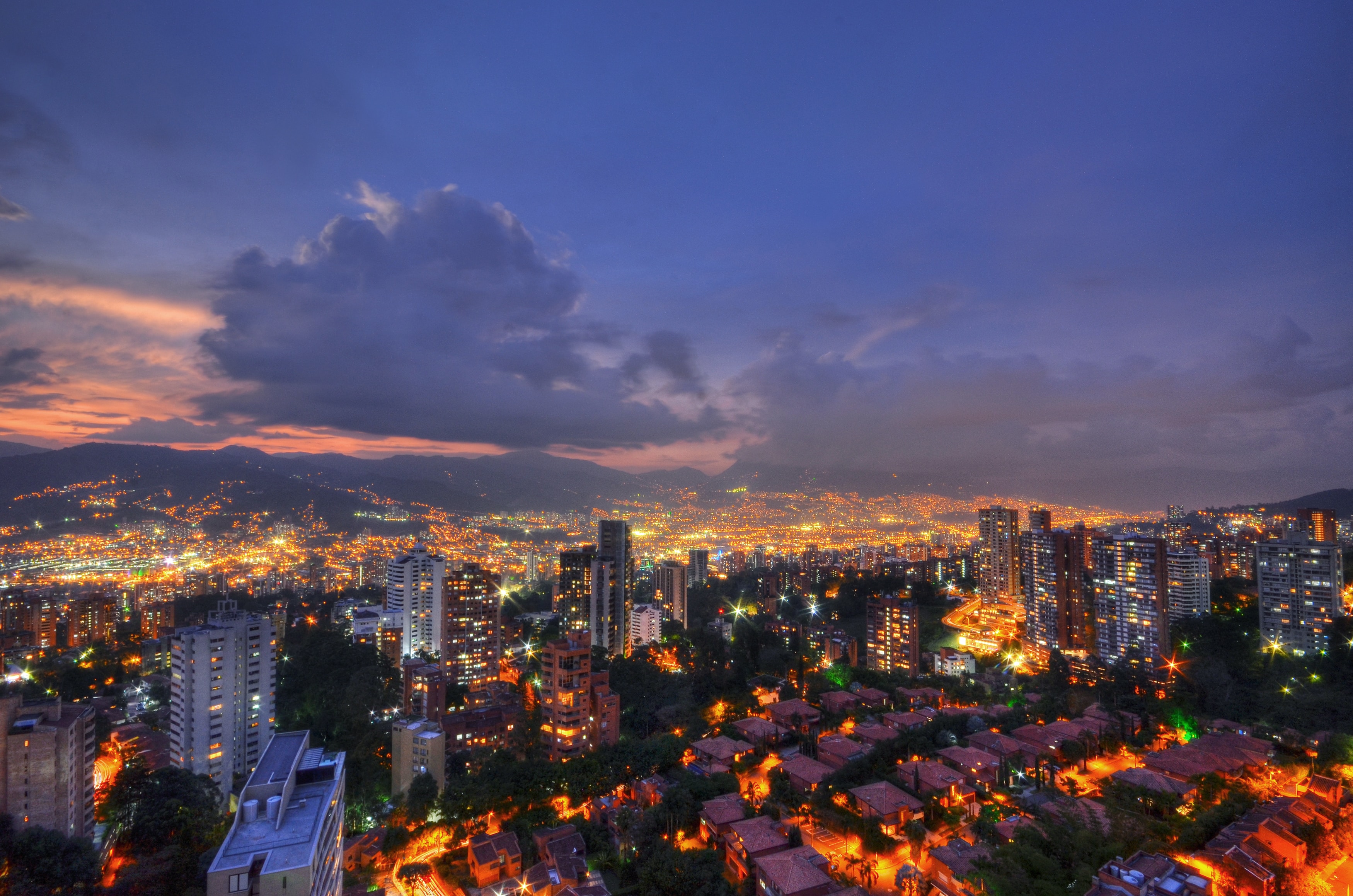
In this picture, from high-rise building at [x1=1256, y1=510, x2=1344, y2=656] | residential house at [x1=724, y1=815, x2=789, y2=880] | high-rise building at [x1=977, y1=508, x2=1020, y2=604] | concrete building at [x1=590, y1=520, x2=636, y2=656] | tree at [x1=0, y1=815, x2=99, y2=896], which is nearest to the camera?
tree at [x1=0, y1=815, x2=99, y2=896]

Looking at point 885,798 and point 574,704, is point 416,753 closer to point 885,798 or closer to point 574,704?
point 574,704

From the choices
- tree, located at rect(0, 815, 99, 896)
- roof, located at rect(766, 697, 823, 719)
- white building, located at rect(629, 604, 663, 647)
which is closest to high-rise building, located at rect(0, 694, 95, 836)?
tree, located at rect(0, 815, 99, 896)

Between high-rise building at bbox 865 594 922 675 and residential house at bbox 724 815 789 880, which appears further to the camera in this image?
high-rise building at bbox 865 594 922 675

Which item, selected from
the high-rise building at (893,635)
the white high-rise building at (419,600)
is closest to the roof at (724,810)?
the high-rise building at (893,635)

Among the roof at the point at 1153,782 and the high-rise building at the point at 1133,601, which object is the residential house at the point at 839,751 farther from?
the high-rise building at the point at 1133,601

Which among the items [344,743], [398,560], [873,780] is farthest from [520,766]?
[398,560]

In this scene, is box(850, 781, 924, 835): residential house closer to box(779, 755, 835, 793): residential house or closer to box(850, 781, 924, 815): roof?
box(850, 781, 924, 815): roof

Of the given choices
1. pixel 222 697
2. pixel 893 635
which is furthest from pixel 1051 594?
pixel 222 697
